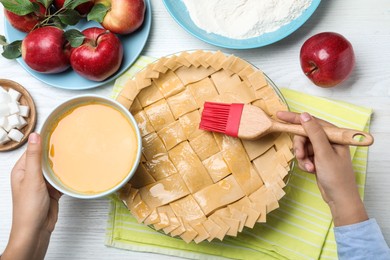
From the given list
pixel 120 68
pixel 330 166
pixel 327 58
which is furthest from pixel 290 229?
pixel 120 68

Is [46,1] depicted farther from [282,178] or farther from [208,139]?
[282,178]

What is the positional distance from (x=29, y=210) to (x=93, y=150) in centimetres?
15

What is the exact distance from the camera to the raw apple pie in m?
0.80

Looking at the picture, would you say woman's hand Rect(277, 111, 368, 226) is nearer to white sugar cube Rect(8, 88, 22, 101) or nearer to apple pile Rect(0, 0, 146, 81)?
apple pile Rect(0, 0, 146, 81)

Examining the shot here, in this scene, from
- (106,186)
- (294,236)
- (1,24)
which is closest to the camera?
(106,186)

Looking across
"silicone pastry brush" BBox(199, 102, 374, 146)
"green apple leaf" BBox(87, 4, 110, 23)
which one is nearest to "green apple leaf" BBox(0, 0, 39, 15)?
"green apple leaf" BBox(87, 4, 110, 23)

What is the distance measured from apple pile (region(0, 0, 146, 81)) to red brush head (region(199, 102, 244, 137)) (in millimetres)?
210

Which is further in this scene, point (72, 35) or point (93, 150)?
point (72, 35)

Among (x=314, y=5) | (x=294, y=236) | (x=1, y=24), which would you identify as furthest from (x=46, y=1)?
(x=294, y=236)

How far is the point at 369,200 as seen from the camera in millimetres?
908

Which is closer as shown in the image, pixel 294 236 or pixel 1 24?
pixel 294 236

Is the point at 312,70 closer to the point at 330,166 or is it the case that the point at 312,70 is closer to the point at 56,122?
the point at 330,166

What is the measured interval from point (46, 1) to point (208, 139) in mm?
393

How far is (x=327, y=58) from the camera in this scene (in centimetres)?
87
